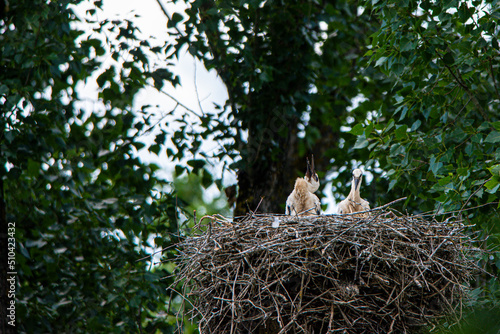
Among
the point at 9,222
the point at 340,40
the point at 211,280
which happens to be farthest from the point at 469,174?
the point at 9,222

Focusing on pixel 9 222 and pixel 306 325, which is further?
pixel 9 222

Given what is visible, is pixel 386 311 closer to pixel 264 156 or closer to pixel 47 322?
pixel 264 156

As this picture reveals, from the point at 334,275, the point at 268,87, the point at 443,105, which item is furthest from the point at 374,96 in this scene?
the point at 334,275

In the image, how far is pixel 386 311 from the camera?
4.33 meters

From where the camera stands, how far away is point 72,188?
6938mm


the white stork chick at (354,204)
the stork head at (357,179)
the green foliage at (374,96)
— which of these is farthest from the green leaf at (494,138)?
the stork head at (357,179)

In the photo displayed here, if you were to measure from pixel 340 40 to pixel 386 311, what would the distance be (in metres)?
5.08

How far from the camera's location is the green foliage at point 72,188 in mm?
6902

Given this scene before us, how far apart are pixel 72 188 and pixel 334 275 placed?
3745 mm

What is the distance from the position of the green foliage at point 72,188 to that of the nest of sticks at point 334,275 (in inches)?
89.3

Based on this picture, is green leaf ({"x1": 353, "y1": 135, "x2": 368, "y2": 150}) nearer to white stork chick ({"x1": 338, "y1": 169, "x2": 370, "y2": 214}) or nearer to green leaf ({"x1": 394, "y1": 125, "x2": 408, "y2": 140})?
green leaf ({"x1": 394, "y1": 125, "x2": 408, "y2": 140})

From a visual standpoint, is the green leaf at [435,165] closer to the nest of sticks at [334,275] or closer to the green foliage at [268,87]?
Result: the nest of sticks at [334,275]

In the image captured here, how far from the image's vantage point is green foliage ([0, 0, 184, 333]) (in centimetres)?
690

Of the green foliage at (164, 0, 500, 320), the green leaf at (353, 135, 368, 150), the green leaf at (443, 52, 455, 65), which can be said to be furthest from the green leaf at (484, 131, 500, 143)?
the green leaf at (353, 135, 368, 150)
